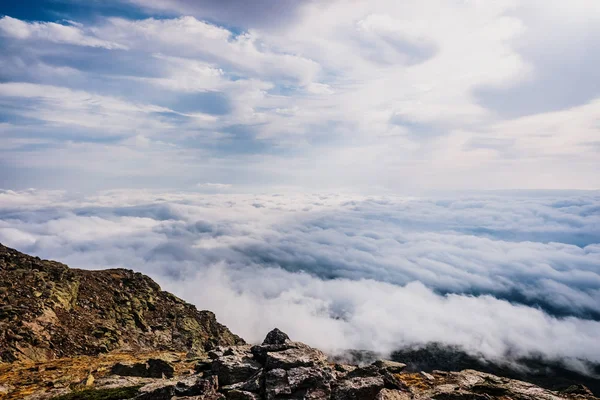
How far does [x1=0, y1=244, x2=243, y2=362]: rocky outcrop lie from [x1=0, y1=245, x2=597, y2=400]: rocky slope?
0.81ft

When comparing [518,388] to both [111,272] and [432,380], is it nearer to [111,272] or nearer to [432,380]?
[432,380]

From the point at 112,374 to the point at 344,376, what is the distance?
28.7m

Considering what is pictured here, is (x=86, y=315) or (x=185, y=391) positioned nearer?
(x=185, y=391)

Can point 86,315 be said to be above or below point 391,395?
above

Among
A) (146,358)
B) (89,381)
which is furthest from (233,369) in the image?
(146,358)

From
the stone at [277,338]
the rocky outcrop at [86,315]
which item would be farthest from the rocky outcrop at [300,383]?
the rocky outcrop at [86,315]

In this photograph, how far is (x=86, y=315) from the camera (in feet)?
245

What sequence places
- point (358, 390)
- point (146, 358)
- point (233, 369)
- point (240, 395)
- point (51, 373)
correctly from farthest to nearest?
point (146, 358) < point (51, 373) < point (233, 369) < point (240, 395) < point (358, 390)

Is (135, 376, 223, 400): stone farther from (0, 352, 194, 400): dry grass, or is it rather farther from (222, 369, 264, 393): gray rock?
(0, 352, 194, 400): dry grass

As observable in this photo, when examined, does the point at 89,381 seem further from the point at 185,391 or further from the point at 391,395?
the point at 391,395

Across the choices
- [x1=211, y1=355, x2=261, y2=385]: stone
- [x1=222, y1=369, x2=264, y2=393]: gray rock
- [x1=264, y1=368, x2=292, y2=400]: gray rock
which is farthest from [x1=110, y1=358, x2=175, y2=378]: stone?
[x1=264, y1=368, x2=292, y2=400]: gray rock

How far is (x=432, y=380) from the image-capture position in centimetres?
3697

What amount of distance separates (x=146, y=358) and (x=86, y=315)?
33.8 metres

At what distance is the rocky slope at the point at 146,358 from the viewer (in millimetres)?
25203
